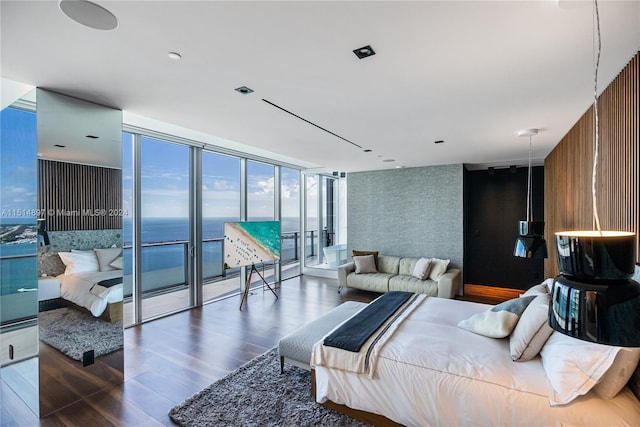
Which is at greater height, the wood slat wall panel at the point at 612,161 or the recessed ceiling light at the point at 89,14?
the recessed ceiling light at the point at 89,14

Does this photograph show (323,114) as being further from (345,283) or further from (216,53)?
(345,283)

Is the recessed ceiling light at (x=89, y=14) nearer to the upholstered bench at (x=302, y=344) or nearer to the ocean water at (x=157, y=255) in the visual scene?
the ocean water at (x=157, y=255)

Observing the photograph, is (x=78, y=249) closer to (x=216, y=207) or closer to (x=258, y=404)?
(x=258, y=404)

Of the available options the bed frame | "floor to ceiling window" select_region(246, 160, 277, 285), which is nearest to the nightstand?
the bed frame

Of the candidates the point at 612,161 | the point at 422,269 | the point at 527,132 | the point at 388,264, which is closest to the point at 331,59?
the point at 612,161

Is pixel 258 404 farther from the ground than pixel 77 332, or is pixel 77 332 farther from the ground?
pixel 77 332

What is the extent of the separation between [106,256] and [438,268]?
5.06m

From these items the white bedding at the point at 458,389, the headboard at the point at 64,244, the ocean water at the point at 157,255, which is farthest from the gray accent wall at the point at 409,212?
the headboard at the point at 64,244

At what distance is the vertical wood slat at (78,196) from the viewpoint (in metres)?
2.42

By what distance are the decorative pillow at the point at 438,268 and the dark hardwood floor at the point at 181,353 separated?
1.27 metres

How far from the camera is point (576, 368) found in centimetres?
169

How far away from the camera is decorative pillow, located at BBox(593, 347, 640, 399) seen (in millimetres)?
1614

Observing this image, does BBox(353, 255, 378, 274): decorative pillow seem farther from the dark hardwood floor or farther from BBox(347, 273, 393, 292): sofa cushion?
the dark hardwood floor

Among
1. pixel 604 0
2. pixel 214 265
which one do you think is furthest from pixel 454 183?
pixel 214 265
